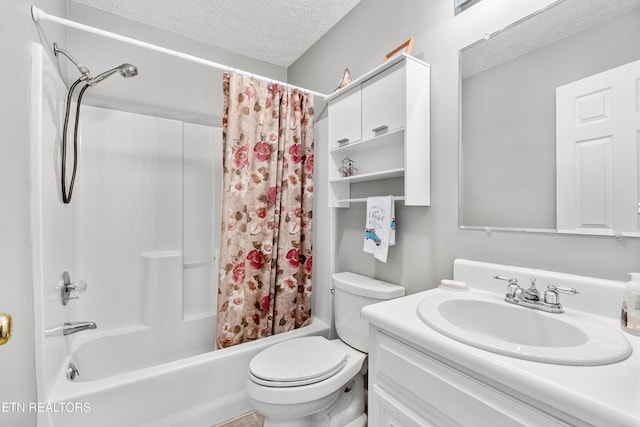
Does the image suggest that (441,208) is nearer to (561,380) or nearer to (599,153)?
(599,153)

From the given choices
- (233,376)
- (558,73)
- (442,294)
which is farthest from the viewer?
(233,376)

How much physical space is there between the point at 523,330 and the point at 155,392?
1556 millimetres

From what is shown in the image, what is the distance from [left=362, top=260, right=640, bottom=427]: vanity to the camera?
0.51 meters

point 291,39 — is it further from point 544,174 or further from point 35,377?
point 35,377

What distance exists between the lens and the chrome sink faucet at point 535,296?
0.84 m

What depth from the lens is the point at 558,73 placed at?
931 millimetres

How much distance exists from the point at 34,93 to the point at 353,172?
1483mm

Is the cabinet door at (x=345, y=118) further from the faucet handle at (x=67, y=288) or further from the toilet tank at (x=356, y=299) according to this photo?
the faucet handle at (x=67, y=288)

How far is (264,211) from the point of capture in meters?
1.73

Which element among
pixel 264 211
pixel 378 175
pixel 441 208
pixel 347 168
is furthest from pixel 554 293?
pixel 264 211

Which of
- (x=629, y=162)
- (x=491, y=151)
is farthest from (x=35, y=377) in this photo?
(x=629, y=162)

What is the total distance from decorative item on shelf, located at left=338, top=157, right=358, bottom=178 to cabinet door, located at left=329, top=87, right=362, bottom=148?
0.13 meters

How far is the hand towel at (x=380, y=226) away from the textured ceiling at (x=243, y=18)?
132 cm

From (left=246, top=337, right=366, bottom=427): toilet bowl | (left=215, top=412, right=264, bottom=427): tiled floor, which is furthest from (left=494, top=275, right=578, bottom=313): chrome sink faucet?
(left=215, top=412, right=264, bottom=427): tiled floor
